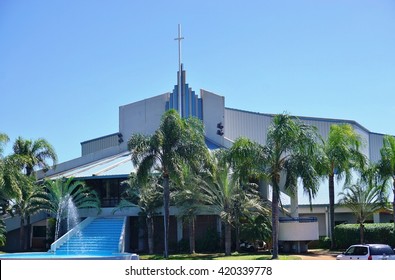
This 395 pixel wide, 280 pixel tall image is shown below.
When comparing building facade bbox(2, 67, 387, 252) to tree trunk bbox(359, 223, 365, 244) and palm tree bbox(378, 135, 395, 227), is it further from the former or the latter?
palm tree bbox(378, 135, 395, 227)

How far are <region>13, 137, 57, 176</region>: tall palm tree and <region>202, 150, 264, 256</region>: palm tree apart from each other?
52.7ft

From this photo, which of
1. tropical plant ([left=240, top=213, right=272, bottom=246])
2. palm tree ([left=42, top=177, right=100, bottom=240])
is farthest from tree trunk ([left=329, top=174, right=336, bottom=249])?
palm tree ([left=42, top=177, right=100, bottom=240])

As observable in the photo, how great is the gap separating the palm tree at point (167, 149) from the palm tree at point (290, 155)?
4.51m

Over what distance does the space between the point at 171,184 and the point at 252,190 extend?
5273 mm

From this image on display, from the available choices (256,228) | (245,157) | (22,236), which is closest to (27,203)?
(22,236)

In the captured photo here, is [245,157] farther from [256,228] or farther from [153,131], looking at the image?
[153,131]

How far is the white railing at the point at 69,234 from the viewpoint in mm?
35219

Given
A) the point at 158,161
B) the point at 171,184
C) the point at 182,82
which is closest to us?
the point at 158,161

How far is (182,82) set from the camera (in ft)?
163

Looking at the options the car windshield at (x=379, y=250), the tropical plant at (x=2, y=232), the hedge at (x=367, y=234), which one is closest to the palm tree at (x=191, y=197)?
the hedge at (x=367, y=234)

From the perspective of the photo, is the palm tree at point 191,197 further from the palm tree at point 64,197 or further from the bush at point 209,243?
the palm tree at point 64,197

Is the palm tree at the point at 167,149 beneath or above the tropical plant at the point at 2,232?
above
